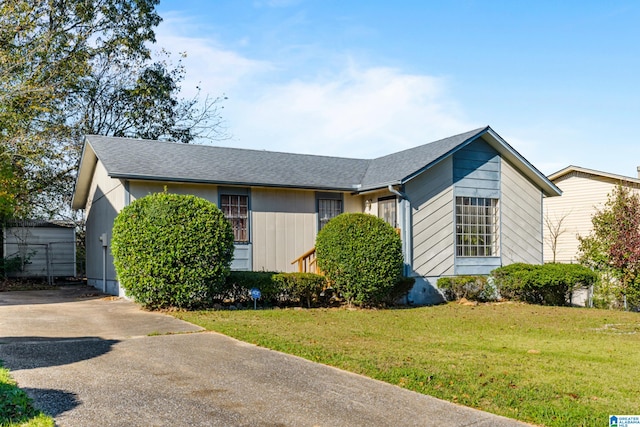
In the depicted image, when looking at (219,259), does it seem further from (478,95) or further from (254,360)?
(478,95)

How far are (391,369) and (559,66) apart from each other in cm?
1159

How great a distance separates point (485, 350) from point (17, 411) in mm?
6337

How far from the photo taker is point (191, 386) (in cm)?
602

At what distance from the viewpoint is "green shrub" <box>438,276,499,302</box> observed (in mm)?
16297

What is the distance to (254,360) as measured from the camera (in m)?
7.38

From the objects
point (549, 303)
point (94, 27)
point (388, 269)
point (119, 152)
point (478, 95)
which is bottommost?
point (549, 303)

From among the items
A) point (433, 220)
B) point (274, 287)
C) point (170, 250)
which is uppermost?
A: point (433, 220)

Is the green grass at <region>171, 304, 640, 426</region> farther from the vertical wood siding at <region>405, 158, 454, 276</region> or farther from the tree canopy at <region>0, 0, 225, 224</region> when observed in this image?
A: the tree canopy at <region>0, 0, 225, 224</region>

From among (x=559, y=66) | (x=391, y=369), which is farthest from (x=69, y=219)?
(x=391, y=369)

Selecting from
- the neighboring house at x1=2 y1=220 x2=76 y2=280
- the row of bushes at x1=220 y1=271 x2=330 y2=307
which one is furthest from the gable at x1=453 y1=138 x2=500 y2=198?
the neighboring house at x1=2 y1=220 x2=76 y2=280

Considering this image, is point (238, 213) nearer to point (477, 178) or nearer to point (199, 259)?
point (199, 259)

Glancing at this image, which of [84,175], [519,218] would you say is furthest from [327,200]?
[84,175]

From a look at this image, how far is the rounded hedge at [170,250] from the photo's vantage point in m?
11.9

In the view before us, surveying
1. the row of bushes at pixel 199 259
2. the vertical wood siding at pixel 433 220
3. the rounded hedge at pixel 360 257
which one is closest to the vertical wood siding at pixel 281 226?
the row of bushes at pixel 199 259
